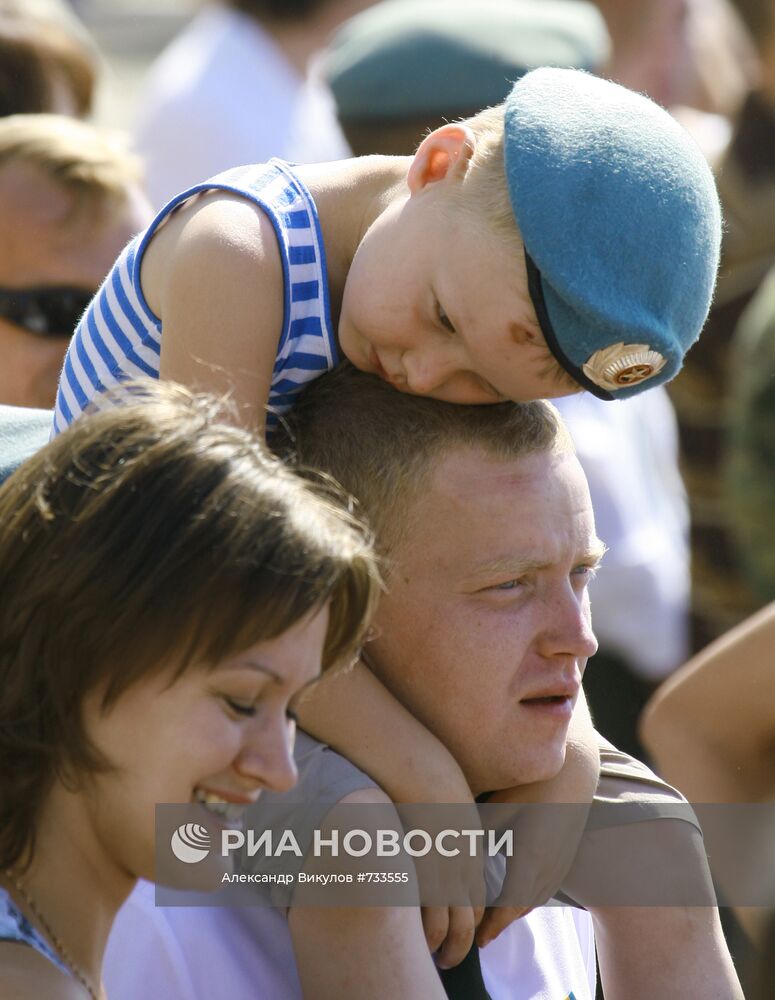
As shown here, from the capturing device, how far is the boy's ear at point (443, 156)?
7.16 ft

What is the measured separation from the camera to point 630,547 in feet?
14.1

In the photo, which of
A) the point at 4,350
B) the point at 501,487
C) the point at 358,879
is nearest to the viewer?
the point at 358,879

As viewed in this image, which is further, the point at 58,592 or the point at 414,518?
the point at 414,518

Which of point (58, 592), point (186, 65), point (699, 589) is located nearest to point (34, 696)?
point (58, 592)

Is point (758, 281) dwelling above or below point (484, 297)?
below

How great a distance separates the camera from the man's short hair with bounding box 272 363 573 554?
2.29 meters

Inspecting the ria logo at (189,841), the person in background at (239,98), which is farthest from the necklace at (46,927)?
the person in background at (239,98)

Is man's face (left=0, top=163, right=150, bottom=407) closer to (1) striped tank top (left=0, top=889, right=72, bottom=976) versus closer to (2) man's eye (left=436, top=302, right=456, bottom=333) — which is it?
(2) man's eye (left=436, top=302, right=456, bottom=333)

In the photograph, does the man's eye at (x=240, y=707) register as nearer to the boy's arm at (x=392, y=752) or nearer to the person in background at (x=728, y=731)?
the boy's arm at (x=392, y=752)

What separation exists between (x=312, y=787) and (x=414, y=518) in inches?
16.7

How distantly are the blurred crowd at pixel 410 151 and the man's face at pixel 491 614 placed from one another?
1.33 meters

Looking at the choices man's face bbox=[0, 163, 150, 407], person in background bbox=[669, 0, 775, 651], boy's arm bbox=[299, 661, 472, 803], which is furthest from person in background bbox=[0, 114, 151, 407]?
person in background bbox=[669, 0, 775, 651]

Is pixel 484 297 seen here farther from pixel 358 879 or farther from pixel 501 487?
pixel 358 879

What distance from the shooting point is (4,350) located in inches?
133
